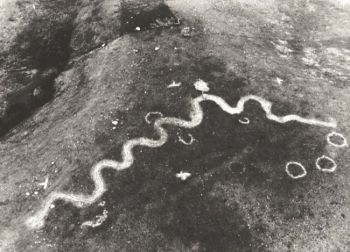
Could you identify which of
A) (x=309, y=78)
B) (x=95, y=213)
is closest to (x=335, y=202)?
(x=309, y=78)

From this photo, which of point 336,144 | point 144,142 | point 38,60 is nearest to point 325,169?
point 336,144

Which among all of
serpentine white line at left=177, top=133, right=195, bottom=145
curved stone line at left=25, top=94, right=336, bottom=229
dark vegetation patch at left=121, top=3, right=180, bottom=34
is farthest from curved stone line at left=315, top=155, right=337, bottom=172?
dark vegetation patch at left=121, top=3, right=180, bottom=34

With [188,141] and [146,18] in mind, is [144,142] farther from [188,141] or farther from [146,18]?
[146,18]

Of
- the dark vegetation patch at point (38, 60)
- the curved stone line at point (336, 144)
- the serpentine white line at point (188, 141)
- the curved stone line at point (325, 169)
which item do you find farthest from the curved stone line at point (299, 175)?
the dark vegetation patch at point (38, 60)

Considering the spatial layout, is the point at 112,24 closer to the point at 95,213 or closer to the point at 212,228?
the point at 95,213

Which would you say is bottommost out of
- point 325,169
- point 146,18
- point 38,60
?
point 325,169
